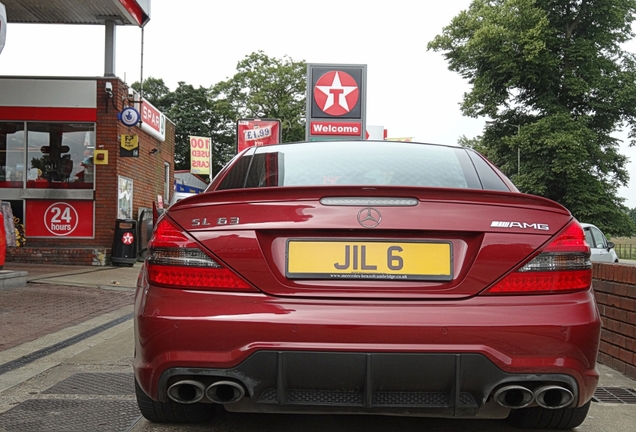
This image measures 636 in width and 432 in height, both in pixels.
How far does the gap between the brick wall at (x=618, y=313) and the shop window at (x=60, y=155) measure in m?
12.9

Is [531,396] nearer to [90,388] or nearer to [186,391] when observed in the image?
[186,391]

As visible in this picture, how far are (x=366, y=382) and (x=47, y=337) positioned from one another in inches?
167

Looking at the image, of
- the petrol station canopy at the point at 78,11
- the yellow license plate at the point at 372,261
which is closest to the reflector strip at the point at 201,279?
the yellow license plate at the point at 372,261

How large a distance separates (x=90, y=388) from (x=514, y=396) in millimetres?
2582

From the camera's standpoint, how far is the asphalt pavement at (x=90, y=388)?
317 centimetres

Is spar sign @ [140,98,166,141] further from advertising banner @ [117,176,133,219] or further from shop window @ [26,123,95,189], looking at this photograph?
shop window @ [26,123,95,189]

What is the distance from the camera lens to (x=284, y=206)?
98.5 inches

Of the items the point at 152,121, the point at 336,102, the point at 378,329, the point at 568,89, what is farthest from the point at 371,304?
the point at 568,89

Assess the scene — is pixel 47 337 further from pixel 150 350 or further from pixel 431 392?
pixel 431 392

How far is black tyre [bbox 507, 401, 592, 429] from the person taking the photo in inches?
114

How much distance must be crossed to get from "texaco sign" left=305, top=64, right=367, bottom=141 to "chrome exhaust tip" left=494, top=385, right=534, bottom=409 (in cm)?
1207

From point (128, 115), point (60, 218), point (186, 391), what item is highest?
point (128, 115)

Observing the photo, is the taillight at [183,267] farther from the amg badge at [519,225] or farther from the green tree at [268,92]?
the green tree at [268,92]

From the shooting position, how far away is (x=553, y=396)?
244 centimetres
